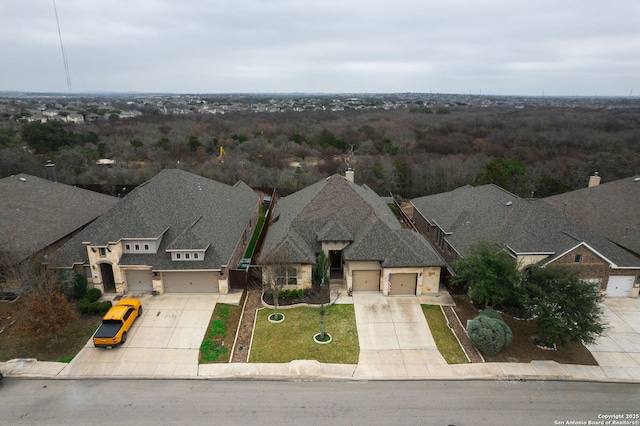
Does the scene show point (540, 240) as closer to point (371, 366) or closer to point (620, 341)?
point (620, 341)

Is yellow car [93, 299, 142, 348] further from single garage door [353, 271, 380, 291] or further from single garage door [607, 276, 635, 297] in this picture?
single garage door [607, 276, 635, 297]

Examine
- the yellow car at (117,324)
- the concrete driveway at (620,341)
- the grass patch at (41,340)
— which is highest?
the yellow car at (117,324)

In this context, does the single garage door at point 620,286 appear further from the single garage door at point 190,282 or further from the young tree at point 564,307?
the single garage door at point 190,282

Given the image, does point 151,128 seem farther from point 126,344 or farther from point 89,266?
point 126,344

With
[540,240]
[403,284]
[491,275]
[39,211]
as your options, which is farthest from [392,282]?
[39,211]

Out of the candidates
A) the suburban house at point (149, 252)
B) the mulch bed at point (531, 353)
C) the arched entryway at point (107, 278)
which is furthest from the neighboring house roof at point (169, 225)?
the mulch bed at point (531, 353)

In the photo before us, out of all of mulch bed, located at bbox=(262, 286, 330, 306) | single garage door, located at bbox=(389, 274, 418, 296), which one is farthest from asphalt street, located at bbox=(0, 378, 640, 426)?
single garage door, located at bbox=(389, 274, 418, 296)
